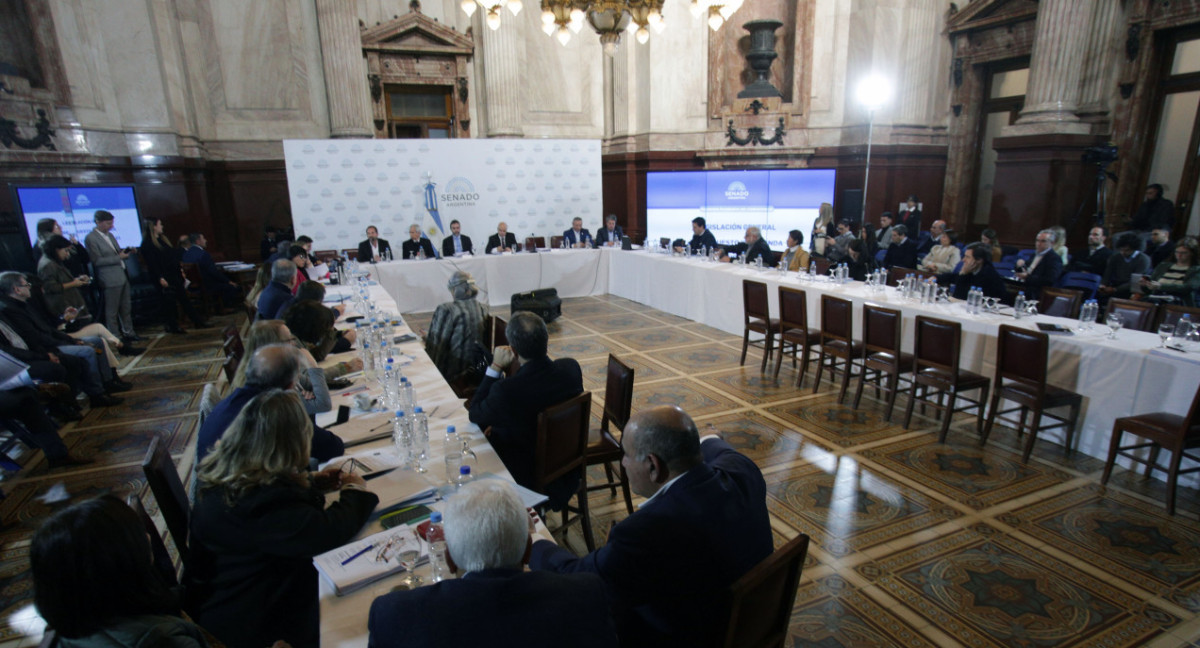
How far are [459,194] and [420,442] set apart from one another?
8.07 meters

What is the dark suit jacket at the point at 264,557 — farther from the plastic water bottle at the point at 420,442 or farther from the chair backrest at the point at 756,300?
the chair backrest at the point at 756,300

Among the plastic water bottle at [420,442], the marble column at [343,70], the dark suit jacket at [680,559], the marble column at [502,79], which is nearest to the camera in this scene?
the dark suit jacket at [680,559]

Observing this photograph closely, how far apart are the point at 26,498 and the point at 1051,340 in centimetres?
690

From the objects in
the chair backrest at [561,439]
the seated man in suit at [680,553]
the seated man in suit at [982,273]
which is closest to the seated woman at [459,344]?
the chair backrest at [561,439]

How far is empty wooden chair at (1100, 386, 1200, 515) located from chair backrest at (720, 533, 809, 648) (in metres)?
A: 3.03

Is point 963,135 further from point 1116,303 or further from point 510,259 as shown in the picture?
point 510,259

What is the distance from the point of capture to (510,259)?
9227 millimetres

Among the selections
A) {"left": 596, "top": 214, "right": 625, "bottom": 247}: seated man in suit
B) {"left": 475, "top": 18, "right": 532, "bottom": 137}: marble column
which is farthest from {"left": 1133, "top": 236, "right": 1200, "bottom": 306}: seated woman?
{"left": 475, "top": 18, "right": 532, "bottom": 137}: marble column

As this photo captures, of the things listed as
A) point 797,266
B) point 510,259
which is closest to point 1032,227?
point 797,266

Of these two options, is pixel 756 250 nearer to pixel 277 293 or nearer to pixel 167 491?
pixel 277 293

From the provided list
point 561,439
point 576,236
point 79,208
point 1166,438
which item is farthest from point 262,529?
point 79,208

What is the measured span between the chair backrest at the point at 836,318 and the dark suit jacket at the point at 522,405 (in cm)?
298

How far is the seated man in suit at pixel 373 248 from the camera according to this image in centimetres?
881

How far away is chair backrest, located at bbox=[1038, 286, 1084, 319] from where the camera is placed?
5016 millimetres
